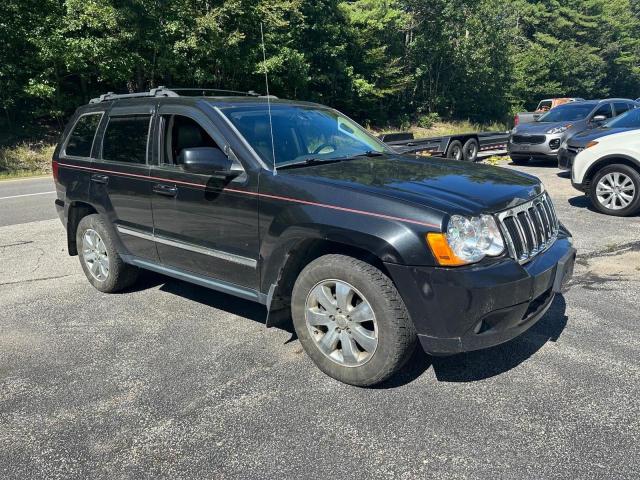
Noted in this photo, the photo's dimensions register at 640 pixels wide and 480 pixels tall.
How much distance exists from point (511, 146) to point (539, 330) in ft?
36.0

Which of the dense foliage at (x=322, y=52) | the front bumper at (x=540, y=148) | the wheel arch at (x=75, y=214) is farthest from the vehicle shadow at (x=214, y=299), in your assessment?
the dense foliage at (x=322, y=52)

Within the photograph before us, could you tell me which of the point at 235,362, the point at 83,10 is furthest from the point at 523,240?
the point at 83,10

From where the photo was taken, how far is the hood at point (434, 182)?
3.05 metres

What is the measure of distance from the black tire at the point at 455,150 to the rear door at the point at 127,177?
30.6 feet

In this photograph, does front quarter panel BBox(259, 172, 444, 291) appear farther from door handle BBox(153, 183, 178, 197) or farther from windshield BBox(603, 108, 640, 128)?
windshield BBox(603, 108, 640, 128)

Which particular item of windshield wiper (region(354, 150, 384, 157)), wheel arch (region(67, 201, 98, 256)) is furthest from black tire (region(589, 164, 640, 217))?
wheel arch (region(67, 201, 98, 256))

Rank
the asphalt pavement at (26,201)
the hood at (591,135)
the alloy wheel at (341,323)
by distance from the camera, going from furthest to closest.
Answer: the asphalt pavement at (26,201)
the hood at (591,135)
the alloy wheel at (341,323)

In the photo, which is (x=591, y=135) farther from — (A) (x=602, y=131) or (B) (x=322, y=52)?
(B) (x=322, y=52)

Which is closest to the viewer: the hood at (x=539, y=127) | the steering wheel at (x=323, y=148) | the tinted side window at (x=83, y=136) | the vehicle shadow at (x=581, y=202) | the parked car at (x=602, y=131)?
the steering wheel at (x=323, y=148)

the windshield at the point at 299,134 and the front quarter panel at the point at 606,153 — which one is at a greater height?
the windshield at the point at 299,134

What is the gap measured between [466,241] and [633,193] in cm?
600

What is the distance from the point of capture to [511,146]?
45.7ft

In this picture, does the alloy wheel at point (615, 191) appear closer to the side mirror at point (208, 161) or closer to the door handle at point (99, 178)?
the side mirror at point (208, 161)

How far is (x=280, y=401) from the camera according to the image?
10.3 feet
